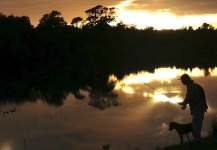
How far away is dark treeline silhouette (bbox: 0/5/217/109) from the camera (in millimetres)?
41531

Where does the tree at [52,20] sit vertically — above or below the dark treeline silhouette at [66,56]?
above

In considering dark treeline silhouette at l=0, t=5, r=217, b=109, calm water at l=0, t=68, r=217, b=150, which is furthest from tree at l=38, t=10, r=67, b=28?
calm water at l=0, t=68, r=217, b=150

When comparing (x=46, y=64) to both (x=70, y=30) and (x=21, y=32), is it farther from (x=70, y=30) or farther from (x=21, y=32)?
(x=70, y=30)

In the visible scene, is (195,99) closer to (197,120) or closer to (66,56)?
(197,120)

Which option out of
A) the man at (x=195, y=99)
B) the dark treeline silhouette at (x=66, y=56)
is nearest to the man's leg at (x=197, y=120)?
the man at (x=195, y=99)

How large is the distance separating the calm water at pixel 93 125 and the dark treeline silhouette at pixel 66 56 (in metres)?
2.41

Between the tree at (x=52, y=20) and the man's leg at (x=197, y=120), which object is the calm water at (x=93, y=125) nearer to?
the man's leg at (x=197, y=120)

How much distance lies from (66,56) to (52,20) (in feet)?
39.0

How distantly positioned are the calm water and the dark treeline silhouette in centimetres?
241

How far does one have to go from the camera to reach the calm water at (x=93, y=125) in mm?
17047

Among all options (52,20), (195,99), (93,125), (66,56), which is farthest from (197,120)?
(52,20)

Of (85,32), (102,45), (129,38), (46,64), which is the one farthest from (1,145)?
(129,38)

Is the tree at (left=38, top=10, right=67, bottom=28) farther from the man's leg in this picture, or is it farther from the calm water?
the man's leg

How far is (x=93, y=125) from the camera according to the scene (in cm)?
2095
